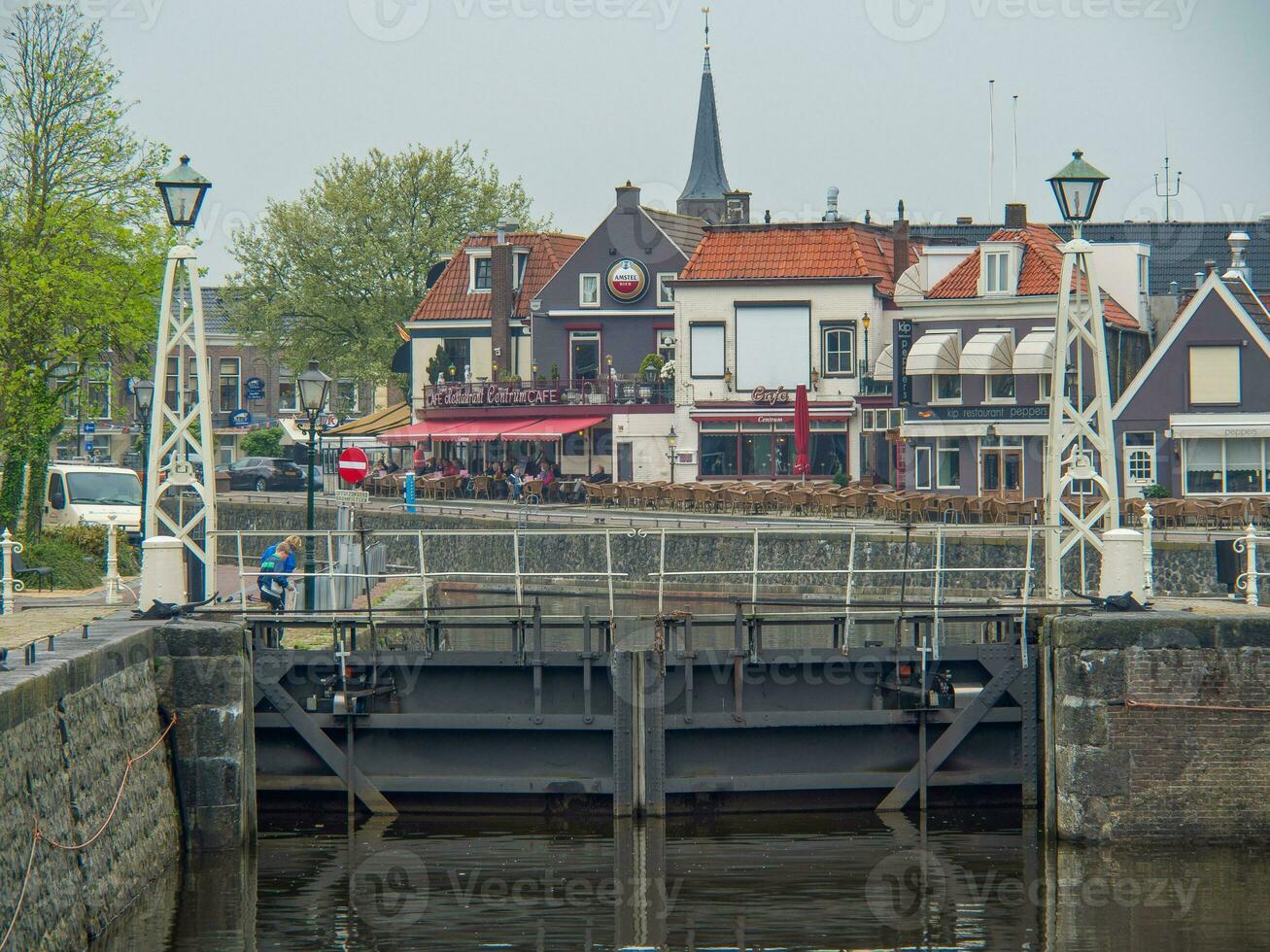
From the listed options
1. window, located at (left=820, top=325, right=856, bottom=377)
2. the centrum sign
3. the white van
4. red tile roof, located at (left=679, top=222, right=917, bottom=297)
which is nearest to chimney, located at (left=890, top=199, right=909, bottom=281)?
red tile roof, located at (left=679, top=222, right=917, bottom=297)

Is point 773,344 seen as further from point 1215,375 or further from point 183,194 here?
point 183,194

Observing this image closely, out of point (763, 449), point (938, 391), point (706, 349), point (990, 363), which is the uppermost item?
point (706, 349)

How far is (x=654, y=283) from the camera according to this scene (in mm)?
63156

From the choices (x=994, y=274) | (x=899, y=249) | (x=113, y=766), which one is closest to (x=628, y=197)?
(x=899, y=249)

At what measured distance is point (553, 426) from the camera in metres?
59.2

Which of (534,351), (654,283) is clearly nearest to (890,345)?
(654,283)

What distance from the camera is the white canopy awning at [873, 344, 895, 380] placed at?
56.6 metres

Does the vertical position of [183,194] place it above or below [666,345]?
below

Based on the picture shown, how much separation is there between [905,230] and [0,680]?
5010 centimetres

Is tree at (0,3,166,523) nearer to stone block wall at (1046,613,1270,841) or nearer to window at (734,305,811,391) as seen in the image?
stone block wall at (1046,613,1270,841)

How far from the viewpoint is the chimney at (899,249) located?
59469 millimetres

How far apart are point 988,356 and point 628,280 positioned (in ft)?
54.5

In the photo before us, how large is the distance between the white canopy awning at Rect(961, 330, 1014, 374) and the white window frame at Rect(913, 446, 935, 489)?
9.07 ft

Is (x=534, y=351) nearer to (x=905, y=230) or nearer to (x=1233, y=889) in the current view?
(x=905, y=230)
